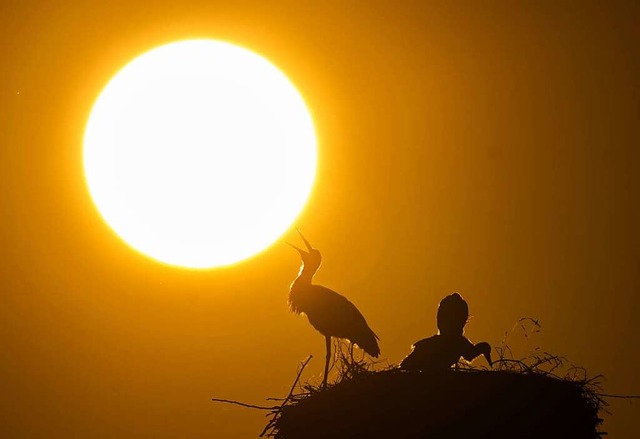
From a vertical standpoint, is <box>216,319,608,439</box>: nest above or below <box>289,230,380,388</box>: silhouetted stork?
below

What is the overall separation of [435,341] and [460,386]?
2.23 m

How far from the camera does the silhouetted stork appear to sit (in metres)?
20.1

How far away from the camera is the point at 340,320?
20094mm

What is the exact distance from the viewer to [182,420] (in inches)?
3017

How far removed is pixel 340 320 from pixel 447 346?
2.87 m

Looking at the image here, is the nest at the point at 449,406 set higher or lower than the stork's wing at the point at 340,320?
lower

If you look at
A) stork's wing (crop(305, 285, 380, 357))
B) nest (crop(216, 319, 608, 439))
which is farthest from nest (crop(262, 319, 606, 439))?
stork's wing (crop(305, 285, 380, 357))

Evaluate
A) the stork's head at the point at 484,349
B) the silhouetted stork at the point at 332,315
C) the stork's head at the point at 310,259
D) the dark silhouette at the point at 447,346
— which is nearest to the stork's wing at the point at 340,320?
the silhouetted stork at the point at 332,315

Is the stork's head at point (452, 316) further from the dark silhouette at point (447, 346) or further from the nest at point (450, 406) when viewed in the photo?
the nest at point (450, 406)

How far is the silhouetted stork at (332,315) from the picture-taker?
20.1 metres

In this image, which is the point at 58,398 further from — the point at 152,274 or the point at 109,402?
the point at 152,274

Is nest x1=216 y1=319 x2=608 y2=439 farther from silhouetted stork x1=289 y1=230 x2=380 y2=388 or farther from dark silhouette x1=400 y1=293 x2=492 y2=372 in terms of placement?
silhouetted stork x1=289 y1=230 x2=380 y2=388

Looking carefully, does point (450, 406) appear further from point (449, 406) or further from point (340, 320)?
point (340, 320)

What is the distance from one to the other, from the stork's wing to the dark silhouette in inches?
87.9
